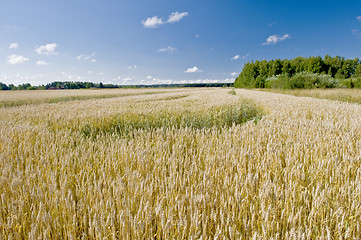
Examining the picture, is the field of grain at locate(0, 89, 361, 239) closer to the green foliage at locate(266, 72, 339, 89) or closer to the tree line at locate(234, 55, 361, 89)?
the green foliage at locate(266, 72, 339, 89)

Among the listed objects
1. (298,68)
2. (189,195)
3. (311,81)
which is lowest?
(189,195)

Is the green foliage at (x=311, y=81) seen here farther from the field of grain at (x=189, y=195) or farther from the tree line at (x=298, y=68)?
the field of grain at (x=189, y=195)

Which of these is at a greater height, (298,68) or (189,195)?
(298,68)

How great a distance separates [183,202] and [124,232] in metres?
0.40

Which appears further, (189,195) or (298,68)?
(298,68)

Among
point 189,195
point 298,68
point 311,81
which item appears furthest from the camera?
point 298,68

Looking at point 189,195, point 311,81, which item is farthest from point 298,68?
point 189,195

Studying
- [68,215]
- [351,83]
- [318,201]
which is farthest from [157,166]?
[351,83]

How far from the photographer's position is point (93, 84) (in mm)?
109750

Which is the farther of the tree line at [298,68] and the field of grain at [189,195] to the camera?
the tree line at [298,68]

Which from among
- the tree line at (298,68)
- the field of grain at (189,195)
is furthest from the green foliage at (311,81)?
the field of grain at (189,195)

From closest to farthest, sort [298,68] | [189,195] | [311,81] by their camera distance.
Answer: [189,195] → [311,81] → [298,68]

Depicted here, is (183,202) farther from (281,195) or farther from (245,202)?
(281,195)

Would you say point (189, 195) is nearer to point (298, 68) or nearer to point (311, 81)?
point (311, 81)
